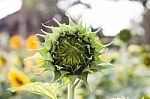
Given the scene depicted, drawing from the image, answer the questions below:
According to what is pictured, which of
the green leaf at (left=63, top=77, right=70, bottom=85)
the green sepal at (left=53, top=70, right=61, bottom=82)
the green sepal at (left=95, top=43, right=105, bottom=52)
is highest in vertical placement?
the green sepal at (left=95, top=43, right=105, bottom=52)

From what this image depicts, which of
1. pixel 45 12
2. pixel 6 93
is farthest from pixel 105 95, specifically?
pixel 45 12

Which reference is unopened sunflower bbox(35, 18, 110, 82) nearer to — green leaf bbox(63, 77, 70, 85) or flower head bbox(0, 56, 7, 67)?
green leaf bbox(63, 77, 70, 85)

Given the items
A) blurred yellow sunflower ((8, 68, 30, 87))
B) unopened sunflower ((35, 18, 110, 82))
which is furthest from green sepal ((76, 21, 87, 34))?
blurred yellow sunflower ((8, 68, 30, 87))

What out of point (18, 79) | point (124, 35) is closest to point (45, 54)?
point (18, 79)

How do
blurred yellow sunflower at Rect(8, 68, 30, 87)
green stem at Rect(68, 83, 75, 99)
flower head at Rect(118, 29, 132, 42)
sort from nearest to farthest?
green stem at Rect(68, 83, 75, 99) → blurred yellow sunflower at Rect(8, 68, 30, 87) → flower head at Rect(118, 29, 132, 42)

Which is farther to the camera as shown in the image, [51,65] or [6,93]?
[6,93]

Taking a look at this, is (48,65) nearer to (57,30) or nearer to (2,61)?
(57,30)

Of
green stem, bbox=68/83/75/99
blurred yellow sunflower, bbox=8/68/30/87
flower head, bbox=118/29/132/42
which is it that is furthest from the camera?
flower head, bbox=118/29/132/42

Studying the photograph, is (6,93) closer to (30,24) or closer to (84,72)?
(84,72)
